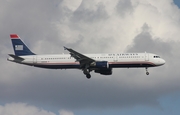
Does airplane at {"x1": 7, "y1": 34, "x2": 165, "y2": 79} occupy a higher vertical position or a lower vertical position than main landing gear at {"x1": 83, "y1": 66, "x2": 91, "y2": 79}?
higher

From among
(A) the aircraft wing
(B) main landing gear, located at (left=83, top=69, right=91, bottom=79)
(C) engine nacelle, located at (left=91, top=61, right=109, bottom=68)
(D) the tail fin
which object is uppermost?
(D) the tail fin

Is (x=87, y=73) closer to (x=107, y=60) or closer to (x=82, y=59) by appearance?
(x=82, y=59)

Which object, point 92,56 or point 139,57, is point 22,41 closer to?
point 92,56

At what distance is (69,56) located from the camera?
13000 cm

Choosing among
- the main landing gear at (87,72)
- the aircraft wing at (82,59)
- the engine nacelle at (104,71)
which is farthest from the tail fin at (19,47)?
the engine nacelle at (104,71)

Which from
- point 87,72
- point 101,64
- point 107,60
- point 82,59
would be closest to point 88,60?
point 82,59

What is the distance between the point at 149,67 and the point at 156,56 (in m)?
2.92

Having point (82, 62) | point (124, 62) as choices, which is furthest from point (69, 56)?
point (124, 62)

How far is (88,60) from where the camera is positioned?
126 m

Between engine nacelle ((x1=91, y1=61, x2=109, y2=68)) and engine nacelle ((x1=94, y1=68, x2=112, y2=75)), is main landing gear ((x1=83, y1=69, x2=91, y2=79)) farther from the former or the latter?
engine nacelle ((x1=91, y1=61, x2=109, y2=68))

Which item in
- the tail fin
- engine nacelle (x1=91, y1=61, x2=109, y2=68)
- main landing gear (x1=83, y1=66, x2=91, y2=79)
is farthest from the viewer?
the tail fin

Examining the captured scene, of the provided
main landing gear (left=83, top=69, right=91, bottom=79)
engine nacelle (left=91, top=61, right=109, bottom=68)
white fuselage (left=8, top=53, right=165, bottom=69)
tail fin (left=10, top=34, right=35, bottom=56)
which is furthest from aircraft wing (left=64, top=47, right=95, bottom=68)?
tail fin (left=10, top=34, right=35, bottom=56)

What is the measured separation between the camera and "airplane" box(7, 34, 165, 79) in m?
125

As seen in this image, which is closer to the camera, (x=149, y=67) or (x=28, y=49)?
(x=149, y=67)
